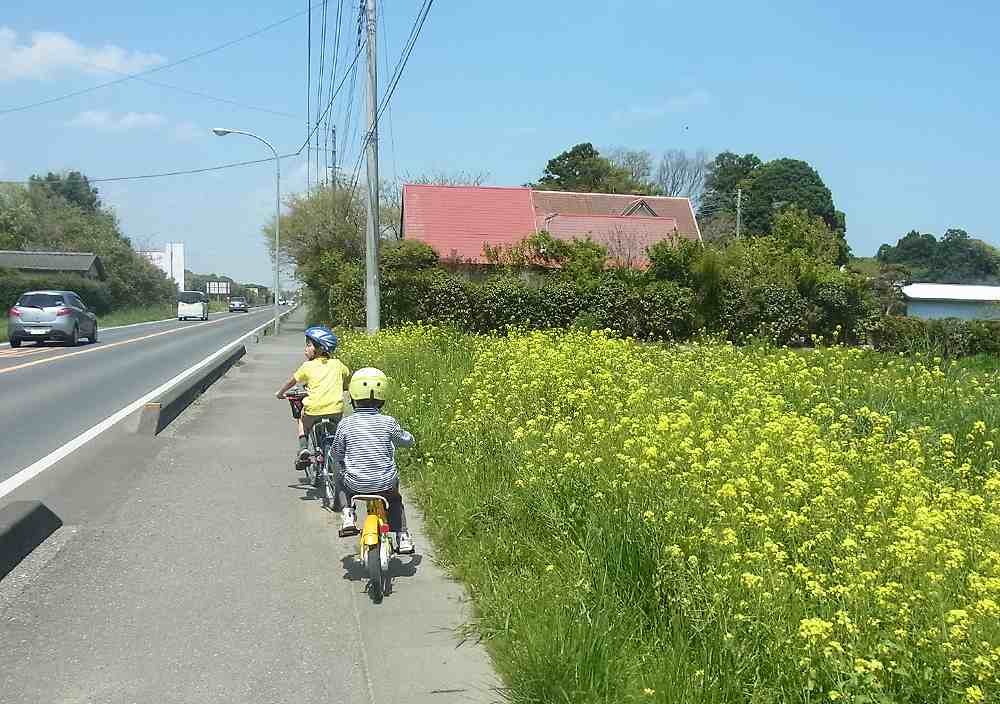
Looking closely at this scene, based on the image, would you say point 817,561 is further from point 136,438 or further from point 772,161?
point 772,161

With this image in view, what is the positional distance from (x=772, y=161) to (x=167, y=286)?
57.4m

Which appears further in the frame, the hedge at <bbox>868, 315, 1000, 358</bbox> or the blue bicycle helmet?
the hedge at <bbox>868, 315, 1000, 358</bbox>

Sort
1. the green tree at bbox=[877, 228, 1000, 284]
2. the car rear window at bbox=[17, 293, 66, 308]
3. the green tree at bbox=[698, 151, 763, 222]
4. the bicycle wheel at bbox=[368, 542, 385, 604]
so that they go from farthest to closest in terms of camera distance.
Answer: the green tree at bbox=[877, 228, 1000, 284] → the green tree at bbox=[698, 151, 763, 222] → the car rear window at bbox=[17, 293, 66, 308] → the bicycle wheel at bbox=[368, 542, 385, 604]

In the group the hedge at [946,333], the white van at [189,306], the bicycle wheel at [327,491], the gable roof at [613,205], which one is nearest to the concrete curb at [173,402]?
the bicycle wheel at [327,491]

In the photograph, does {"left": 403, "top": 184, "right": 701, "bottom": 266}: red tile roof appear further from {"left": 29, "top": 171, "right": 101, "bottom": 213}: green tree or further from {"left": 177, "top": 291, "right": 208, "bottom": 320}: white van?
{"left": 29, "top": 171, "right": 101, "bottom": 213}: green tree

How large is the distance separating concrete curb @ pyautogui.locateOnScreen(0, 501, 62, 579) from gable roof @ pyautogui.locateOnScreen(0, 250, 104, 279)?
61116 millimetres

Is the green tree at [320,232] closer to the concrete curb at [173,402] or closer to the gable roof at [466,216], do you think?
the gable roof at [466,216]

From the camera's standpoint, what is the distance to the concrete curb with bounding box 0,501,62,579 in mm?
6047

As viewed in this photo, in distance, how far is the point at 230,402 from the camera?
53.6ft

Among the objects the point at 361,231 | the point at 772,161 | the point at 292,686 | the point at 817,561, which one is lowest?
the point at 292,686

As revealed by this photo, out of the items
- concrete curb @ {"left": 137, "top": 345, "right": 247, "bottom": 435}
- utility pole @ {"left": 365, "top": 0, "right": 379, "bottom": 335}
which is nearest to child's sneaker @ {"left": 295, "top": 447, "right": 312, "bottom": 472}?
concrete curb @ {"left": 137, "top": 345, "right": 247, "bottom": 435}

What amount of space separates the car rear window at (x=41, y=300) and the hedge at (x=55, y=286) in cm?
2024

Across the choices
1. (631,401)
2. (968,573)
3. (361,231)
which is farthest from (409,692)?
(361,231)

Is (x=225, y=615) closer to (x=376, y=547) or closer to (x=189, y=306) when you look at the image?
(x=376, y=547)
